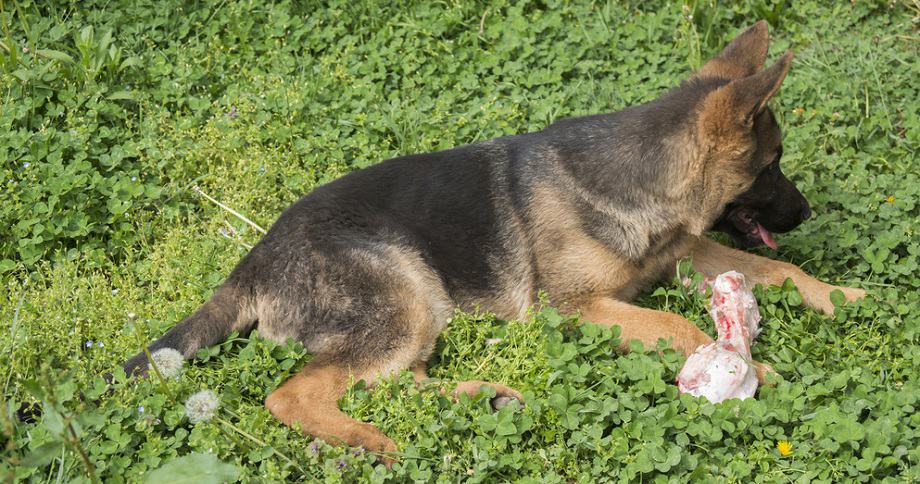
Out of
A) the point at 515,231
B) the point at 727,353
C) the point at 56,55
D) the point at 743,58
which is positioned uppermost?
the point at 743,58

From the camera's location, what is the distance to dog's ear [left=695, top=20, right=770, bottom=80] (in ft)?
18.8

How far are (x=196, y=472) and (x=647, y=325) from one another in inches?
107

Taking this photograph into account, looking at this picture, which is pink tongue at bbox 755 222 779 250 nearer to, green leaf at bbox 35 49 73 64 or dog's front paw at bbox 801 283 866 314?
dog's front paw at bbox 801 283 866 314

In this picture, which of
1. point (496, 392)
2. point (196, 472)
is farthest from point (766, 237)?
point (196, 472)

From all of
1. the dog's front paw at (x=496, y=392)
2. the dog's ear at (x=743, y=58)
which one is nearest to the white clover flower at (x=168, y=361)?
the dog's front paw at (x=496, y=392)

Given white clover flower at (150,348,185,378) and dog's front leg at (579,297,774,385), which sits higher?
white clover flower at (150,348,185,378)

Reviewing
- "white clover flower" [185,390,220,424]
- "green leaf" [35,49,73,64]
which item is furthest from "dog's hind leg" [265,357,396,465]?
"green leaf" [35,49,73,64]

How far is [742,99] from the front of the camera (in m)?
5.05

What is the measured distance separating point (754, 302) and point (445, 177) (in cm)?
198

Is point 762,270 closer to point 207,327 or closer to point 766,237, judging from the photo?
point 766,237

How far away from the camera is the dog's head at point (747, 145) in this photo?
506 centimetres

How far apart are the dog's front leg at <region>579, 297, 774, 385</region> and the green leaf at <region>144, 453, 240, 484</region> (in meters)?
2.45

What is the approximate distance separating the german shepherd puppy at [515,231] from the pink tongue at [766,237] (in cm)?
2

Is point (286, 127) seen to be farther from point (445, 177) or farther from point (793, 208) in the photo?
point (793, 208)
